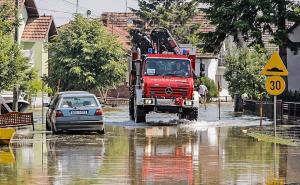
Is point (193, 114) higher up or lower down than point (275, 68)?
lower down

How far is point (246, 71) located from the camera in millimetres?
48531

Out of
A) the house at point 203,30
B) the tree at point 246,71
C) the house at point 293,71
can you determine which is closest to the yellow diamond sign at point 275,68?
the tree at point 246,71

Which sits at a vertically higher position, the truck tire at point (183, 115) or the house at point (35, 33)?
the house at point (35, 33)

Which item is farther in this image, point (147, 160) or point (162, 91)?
point (162, 91)

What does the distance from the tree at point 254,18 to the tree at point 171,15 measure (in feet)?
139

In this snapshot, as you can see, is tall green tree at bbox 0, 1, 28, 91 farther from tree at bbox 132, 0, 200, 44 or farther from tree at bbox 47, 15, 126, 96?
tree at bbox 132, 0, 200, 44

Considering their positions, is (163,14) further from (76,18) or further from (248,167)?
(248,167)

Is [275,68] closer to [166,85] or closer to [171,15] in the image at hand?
[166,85]

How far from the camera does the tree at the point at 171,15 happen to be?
87500 mm

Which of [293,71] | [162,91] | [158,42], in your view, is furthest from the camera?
[293,71]

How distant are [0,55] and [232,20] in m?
14.4

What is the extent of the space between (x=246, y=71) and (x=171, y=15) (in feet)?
132

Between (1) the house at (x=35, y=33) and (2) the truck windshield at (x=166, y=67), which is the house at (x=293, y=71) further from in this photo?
(1) the house at (x=35, y=33)

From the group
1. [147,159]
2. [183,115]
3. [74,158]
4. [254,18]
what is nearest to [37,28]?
[254,18]
